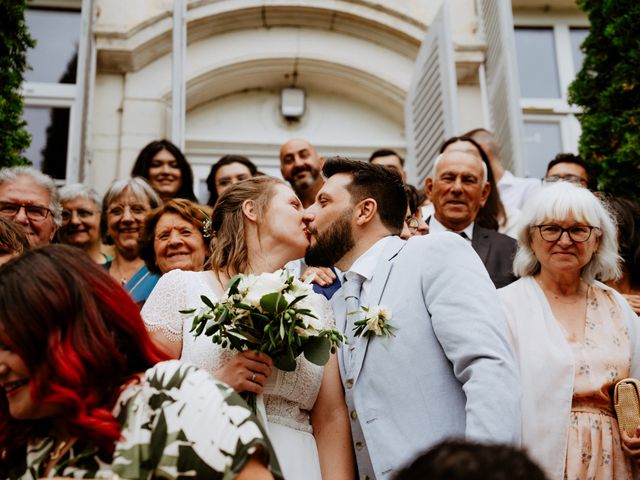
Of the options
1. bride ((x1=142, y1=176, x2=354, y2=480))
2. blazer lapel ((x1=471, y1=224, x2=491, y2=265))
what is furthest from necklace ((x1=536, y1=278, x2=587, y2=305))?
bride ((x1=142, y1=176, x2=354, y2=480))

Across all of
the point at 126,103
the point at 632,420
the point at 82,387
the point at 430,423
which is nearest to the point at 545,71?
the point at 126,103

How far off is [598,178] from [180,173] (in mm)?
3575

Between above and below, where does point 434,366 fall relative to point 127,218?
below

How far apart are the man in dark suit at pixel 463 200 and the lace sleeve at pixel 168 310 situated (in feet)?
7.71

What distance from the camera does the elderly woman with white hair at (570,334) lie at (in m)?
3.74

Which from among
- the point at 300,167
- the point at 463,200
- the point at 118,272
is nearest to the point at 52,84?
the point at 300,167

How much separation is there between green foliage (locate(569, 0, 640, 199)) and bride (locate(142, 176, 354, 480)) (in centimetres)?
394

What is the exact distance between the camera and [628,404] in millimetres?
3756

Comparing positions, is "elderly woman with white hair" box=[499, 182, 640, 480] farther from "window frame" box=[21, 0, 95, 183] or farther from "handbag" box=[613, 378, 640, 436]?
"window frame" box=[21, 0, 95, 183]

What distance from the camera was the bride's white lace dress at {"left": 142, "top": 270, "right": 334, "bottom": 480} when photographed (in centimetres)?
337

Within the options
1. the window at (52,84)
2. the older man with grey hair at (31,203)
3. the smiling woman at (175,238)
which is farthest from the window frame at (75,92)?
the smiling woman at (175,238)

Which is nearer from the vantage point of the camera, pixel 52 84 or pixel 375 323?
pixel 375 323

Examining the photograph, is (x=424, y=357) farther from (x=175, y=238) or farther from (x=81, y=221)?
(x=81, y=221)

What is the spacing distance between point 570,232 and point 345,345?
1.43 meters
